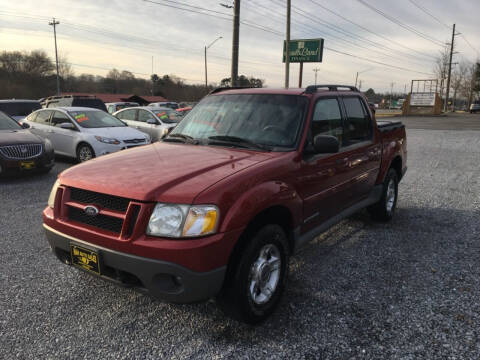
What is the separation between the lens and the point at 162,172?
8.89 feet

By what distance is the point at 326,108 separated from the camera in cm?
377

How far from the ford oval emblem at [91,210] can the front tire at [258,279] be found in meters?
1.05

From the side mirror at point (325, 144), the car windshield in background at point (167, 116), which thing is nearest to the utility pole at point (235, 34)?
the car windshield in background at point (167, 116)

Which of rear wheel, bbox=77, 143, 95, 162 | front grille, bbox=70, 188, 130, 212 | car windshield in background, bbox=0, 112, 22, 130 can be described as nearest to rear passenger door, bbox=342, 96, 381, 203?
front grille, bbox=70, 188, 130, 212

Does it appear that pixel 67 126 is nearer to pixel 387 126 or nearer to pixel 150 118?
pixel 150 118

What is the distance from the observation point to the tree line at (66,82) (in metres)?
64.4

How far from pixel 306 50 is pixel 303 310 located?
33.0 metres

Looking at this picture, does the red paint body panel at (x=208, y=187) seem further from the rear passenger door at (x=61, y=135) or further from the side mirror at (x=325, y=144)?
the rear passenger door at (x=61, y=135)

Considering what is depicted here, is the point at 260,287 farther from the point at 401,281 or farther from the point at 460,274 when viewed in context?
the point at 460,274

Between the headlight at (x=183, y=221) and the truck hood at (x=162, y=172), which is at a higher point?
the truck hood at (x=162, y=172)

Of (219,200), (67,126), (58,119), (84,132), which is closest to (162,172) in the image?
(219,200)

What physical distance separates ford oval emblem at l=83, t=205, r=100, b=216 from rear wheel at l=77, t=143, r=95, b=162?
7311 millimetres

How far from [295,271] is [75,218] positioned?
2.19 metres

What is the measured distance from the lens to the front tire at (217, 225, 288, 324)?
2.56m
